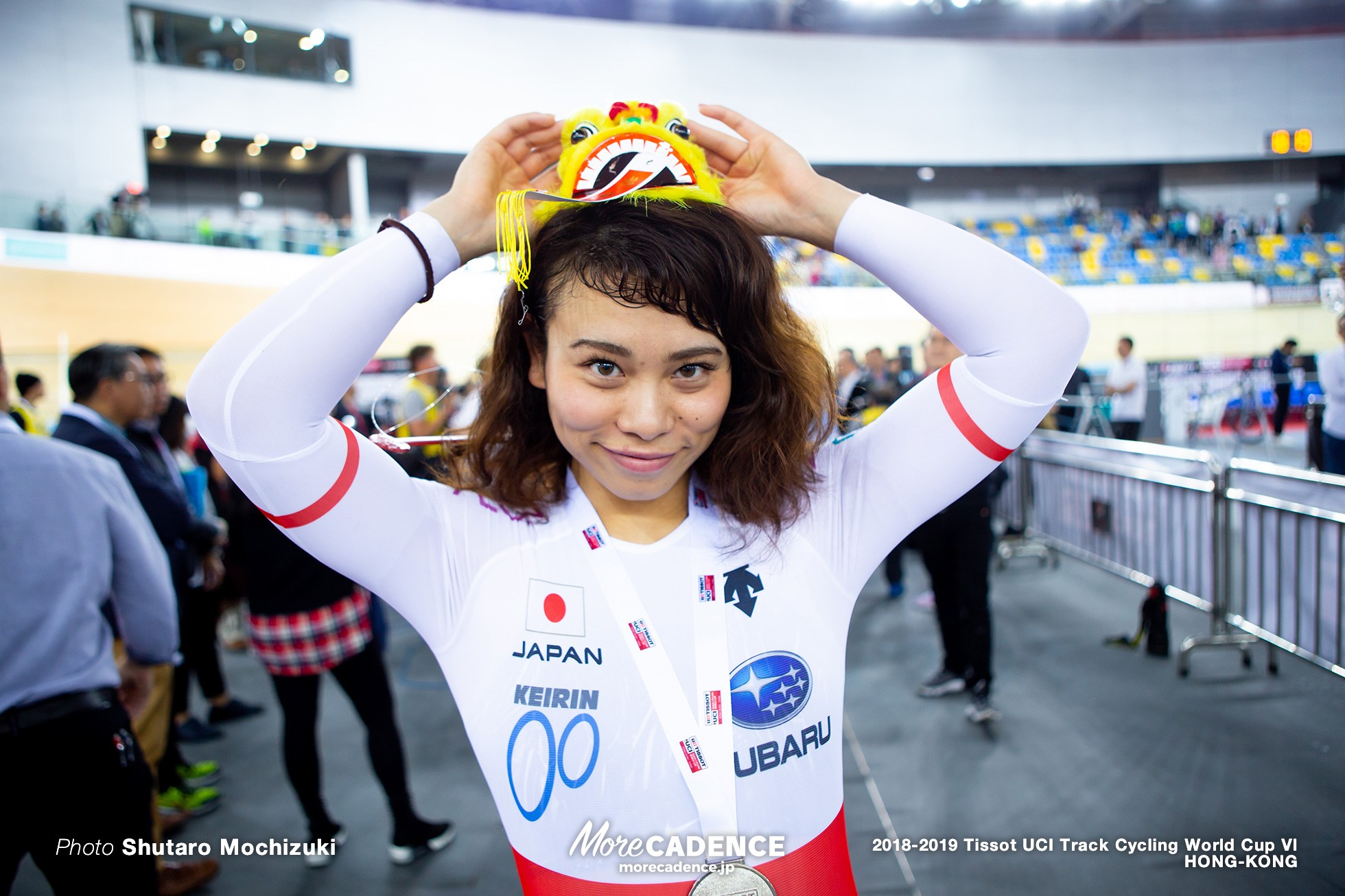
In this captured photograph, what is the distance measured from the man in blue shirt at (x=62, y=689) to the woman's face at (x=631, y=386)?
4.43ft

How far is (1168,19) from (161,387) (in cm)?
1898

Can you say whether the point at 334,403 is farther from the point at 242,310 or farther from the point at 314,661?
the point at 242,310

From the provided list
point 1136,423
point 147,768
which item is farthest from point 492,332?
point 1136,423

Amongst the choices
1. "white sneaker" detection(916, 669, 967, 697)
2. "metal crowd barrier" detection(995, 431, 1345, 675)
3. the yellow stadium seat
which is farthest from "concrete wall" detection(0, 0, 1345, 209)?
"white sneaker" detection(916, 669, 967, 697)

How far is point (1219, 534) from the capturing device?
3926mm

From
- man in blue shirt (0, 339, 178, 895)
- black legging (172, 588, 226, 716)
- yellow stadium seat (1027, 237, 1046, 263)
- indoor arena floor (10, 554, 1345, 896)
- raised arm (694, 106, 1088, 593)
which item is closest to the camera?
raised arm (694, 106, 1088, 593)

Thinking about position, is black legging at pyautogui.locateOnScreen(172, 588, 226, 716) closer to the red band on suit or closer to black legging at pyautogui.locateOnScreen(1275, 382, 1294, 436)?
the red band on suit

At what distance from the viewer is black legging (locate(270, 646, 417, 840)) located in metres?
2.54

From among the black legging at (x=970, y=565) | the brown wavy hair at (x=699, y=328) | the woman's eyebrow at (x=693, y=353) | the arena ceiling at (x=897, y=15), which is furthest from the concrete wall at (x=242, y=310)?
the woman's eyebrow at (x=693, y=353)

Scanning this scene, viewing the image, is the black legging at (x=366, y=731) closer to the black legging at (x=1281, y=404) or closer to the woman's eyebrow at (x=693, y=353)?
the woman's eyebrow at (x=693, y=353)

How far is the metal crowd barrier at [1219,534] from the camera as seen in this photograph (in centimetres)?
326

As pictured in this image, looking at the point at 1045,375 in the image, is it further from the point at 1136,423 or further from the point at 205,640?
the point at 1136,423

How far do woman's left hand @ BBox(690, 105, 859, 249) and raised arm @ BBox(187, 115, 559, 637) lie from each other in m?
0.33

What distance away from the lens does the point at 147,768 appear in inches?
69.7
